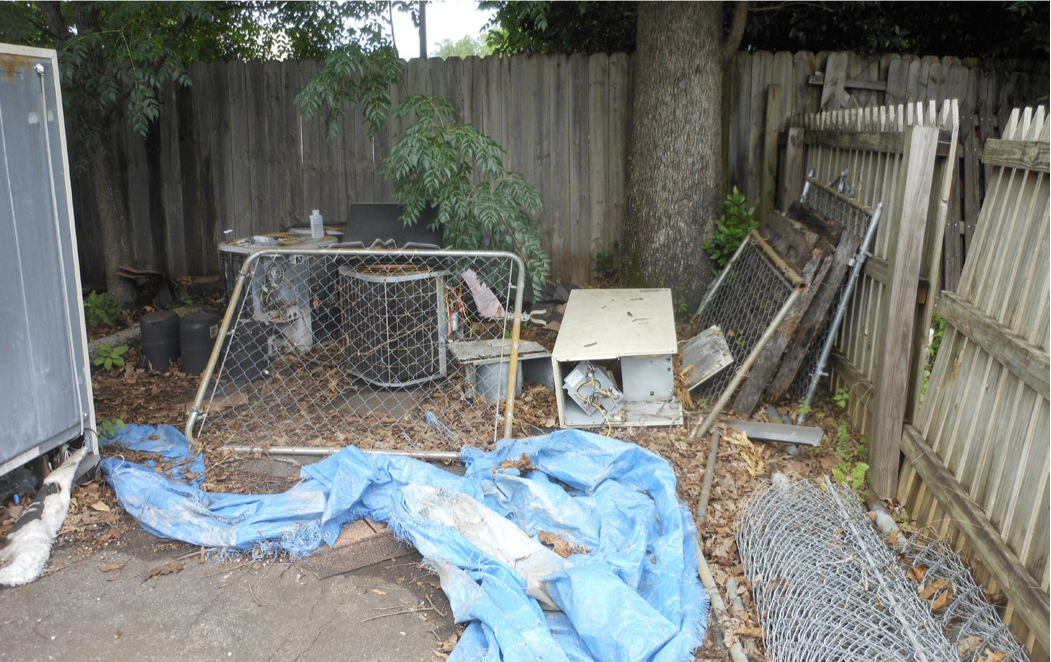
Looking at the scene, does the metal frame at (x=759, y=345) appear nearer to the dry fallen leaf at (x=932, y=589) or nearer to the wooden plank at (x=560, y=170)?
the dry fallen leaf at (x=932, y=589)

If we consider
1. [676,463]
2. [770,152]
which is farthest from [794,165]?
[676,463]

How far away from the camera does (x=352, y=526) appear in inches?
150

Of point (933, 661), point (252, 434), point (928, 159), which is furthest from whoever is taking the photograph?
point (252, 434)

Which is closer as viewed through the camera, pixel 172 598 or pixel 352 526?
pixel 172 598

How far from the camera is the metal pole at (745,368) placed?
455 cm

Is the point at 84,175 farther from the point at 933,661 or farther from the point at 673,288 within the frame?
the point at 933,661

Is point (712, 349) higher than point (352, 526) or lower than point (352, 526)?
higher

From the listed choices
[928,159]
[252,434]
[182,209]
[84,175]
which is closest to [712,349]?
[928,159]

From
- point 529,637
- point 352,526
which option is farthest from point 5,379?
point 529,637

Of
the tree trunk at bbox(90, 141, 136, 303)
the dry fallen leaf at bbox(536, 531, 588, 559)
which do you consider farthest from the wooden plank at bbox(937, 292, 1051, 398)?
the tree trunk at bbox(90, 141, 136, 303)

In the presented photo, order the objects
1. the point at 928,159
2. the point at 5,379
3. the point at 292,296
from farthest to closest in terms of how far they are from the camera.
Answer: the point at 292,296, the point at 928,159, the point at 5,379

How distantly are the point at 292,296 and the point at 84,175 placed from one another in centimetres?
322

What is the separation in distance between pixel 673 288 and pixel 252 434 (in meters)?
3.54

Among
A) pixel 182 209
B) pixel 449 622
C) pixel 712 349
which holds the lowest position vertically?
pixel 449 622
